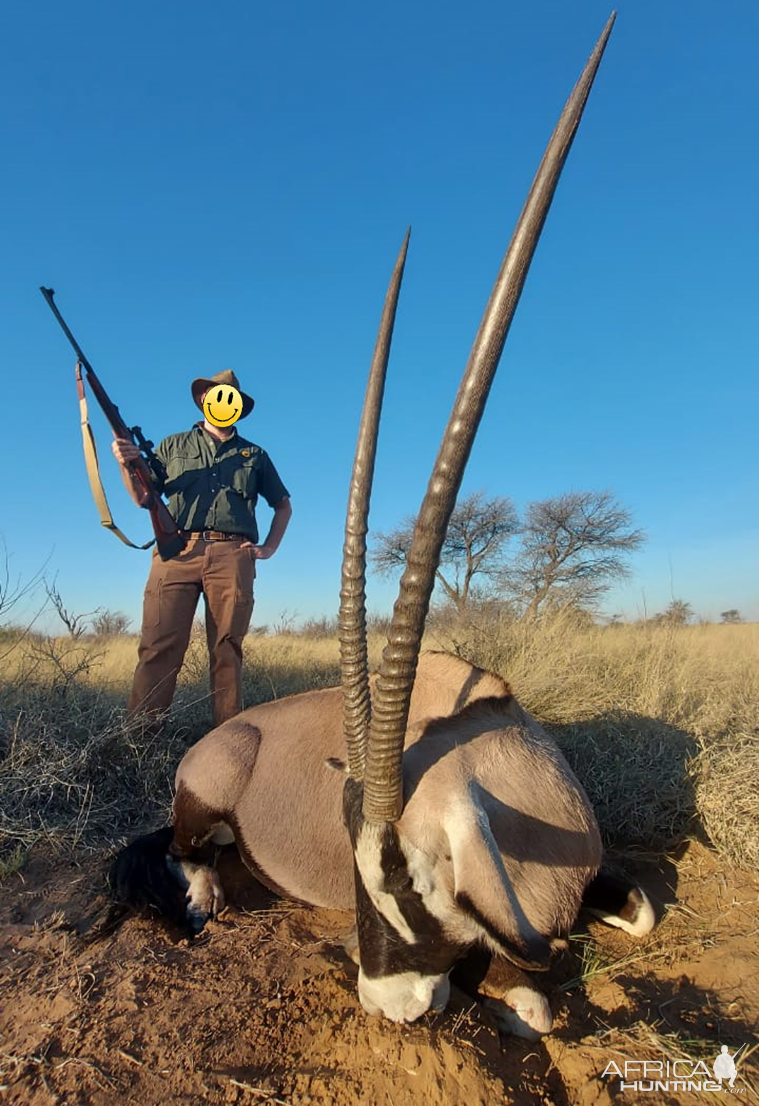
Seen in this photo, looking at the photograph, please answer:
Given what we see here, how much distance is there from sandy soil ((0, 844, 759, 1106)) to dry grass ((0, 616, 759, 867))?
539 millimetres

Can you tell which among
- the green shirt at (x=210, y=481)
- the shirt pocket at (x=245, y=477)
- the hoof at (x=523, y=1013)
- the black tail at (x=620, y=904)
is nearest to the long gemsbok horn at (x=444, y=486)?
the hoof at (x=523, y=1013)

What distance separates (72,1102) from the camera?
1820 millimetres

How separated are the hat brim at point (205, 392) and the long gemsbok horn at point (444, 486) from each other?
3840 mm

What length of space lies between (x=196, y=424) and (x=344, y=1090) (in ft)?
14.7

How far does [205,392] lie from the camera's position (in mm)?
5570

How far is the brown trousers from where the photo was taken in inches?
188

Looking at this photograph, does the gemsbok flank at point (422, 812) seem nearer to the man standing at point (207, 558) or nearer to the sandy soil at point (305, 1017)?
the sandy soil at point (305, 1017)

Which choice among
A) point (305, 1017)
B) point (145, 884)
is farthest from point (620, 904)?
point (145, 884)

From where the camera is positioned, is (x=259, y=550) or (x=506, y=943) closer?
(x=506, y=943)

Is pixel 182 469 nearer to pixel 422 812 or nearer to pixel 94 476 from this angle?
pixel 94 476

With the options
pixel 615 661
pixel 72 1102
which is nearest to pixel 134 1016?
pixel 72 1102

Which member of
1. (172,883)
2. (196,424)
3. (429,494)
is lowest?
(172,883)

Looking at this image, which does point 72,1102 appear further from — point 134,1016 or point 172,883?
point 172,883
